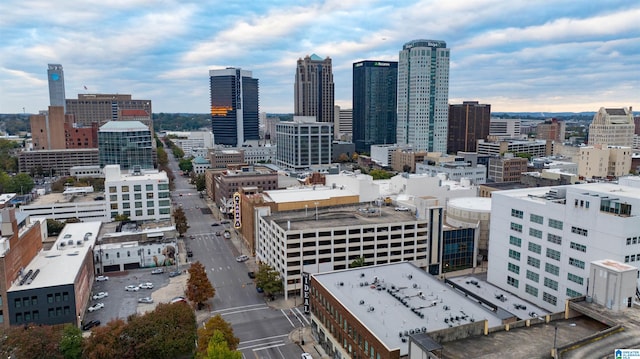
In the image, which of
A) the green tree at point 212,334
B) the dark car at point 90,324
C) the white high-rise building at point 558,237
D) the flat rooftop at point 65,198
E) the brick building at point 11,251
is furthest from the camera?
the flat rooftop at point 65,198

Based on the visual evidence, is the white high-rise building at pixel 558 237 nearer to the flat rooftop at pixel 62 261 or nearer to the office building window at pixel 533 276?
the office building window at pixel 533 276

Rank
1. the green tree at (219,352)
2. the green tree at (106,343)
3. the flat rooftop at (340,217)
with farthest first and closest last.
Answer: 1. the flat rooftop at (340,217)
2. the green tree at (106,343)
3. the green tree at (219,352)

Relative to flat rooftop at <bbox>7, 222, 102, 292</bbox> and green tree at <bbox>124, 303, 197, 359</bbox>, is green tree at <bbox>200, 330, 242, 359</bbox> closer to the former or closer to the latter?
green tree at <bbox>124, 303, 197, 359</bbox>

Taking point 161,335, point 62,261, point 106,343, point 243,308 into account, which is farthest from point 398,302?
point 62,261

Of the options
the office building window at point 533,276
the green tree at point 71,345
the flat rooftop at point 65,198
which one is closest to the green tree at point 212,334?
the green tree at point 71,345

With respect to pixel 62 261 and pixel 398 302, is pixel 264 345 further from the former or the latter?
pixel 62 261

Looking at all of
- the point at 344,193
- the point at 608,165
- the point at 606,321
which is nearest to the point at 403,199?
the point at 344,193

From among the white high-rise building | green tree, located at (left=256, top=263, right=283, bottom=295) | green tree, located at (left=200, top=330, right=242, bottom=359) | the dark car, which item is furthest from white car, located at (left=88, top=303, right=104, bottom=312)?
the white high-rise building
